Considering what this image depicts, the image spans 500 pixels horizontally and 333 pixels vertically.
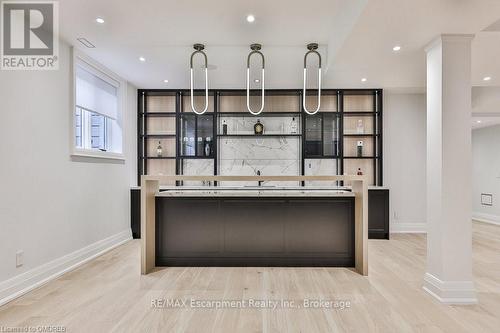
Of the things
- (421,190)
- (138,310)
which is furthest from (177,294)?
(421,190)

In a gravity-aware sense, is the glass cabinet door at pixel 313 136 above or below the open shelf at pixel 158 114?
below

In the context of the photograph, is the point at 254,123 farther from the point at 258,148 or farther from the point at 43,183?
the point at 43,183

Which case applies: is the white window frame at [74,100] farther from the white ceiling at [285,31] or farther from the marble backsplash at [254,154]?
the marble backsplash at [254,154]

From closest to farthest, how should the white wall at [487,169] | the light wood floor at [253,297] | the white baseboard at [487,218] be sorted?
the light wood floor at [253,297], the white baseboard at [487,218], the white wall at [487,169]

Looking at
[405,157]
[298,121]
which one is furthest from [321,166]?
[405,157]

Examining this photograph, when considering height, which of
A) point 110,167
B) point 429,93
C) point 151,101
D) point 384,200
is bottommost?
point 384,200

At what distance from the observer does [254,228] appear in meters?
3.62

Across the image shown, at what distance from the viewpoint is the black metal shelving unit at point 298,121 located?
5496 mm

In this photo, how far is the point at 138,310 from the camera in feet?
8.07

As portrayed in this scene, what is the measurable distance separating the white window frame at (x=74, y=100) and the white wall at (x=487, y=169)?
8.44 meters

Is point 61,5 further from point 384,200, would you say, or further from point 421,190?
point 421,190

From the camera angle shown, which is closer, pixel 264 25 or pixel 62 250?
pixel 264 25

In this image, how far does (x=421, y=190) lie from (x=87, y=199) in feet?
18.7

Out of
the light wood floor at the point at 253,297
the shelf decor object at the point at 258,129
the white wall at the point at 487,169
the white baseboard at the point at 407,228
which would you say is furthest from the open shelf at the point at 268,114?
the white wall at the point at 487,169
